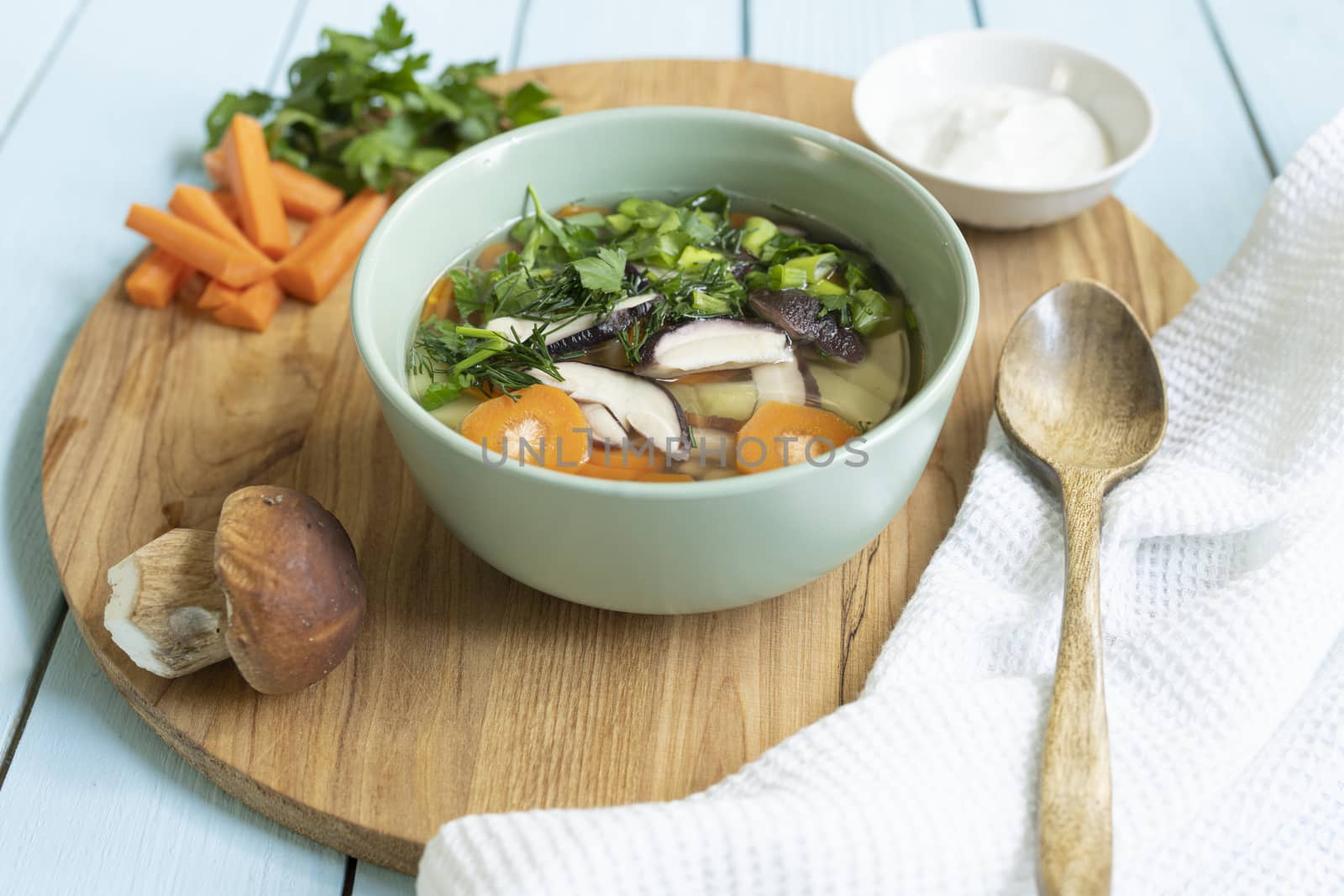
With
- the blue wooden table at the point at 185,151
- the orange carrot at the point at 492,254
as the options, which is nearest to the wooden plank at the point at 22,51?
the blue wooden table at the point at 185,151

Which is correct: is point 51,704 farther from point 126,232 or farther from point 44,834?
point 126,232

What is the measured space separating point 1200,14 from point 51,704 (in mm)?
3726

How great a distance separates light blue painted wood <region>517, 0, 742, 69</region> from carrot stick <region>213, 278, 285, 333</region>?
1361 millimetres

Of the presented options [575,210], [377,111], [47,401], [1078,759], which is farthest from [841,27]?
[1078,759]

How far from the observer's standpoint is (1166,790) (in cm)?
150

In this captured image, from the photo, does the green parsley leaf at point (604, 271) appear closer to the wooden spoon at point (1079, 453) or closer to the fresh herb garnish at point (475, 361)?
the fresh herb garnish at point (475, 361)

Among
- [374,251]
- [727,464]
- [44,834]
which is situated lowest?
[44,834]

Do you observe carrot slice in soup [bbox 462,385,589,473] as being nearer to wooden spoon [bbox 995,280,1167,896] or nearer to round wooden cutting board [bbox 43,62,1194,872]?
round wooden cutting board [bbox 43,62,1194,872]

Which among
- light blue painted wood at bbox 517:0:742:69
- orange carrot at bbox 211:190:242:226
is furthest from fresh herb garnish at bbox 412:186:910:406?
light blue painted wood at bbox 517:0:742:69

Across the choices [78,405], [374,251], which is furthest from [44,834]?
[374,251]

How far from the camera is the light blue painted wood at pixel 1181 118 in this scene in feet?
9.55

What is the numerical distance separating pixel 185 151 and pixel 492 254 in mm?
1363

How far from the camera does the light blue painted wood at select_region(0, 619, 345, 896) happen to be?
1657 millimetres

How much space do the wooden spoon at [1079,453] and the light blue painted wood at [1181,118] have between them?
770 millimetres
